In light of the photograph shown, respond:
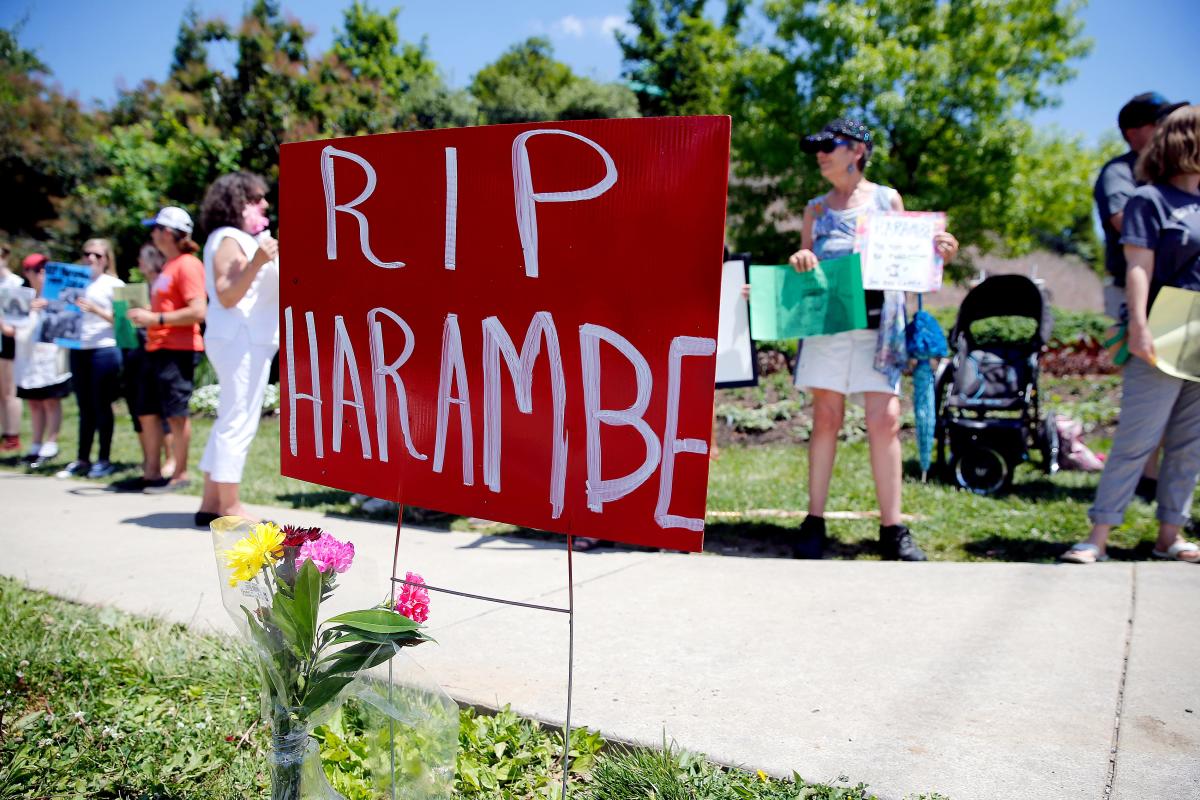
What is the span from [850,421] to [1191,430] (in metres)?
4.51

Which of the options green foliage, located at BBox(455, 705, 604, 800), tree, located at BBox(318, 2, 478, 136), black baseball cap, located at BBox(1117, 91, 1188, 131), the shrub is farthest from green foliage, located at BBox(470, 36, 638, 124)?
green foliage, located at BBox(455, 705, 604, 800)

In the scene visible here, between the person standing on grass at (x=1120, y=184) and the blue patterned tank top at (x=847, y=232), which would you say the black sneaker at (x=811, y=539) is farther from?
the person standing on grass at (x=1120, y=184)

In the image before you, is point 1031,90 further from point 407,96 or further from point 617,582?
point 407,96

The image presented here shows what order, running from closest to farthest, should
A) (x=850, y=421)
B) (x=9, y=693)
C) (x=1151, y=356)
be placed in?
(x=9, y=693)
(x=1151, y=356)
(x=850, y=421)

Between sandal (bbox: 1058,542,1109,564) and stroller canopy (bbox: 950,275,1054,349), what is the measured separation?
2124 mm

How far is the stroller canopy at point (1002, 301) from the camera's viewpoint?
5.68 meters

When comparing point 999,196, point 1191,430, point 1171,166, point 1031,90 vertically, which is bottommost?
point 1191,430

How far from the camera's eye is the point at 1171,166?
11.6ft

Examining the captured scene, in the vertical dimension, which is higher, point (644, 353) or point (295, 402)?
point (644, 353)

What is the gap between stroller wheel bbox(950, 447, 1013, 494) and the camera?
5359 millimetres

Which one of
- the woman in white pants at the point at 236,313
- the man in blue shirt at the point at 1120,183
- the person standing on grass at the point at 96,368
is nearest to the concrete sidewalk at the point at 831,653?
the woman in white pants at the point at 236,313

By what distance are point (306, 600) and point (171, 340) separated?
4424mm

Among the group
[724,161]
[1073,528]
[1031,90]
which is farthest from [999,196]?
[724,161]

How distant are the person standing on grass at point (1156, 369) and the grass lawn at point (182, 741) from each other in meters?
2.46
